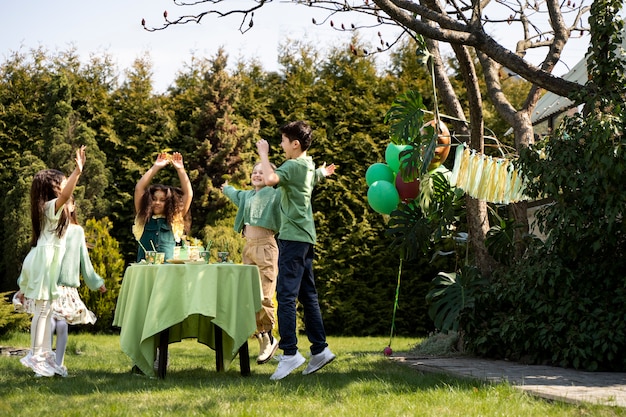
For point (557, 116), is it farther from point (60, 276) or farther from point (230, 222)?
point (60, 276)

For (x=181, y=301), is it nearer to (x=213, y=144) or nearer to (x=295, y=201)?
(x=295, y=201)

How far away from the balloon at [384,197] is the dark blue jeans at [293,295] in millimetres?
2028

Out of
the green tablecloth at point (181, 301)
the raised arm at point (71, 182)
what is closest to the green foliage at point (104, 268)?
the raised arm at point (71, 182)

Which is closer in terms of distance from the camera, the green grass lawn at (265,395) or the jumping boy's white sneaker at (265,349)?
the green grass lawn at (265,395)

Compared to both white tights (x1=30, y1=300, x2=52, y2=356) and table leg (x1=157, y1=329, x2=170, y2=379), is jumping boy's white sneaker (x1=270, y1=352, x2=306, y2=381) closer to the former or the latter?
table leg (x1=157, y1=329, x2=170, y2=379)

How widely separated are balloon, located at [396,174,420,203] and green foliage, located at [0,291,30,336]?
430cm

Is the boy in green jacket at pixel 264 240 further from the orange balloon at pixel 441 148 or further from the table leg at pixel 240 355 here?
the orange balloon at pixel 441 148

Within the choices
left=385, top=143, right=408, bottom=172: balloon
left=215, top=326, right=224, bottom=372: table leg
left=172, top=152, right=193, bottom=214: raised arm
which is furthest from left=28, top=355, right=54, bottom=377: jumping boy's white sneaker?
left=385, top=143, right=408, bottom=172: balloon

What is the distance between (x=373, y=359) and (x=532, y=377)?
5.73ft

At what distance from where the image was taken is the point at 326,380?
4750 millimetres

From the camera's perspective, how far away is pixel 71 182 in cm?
511

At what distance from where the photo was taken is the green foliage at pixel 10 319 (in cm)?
798

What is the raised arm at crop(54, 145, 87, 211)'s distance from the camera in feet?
16.7

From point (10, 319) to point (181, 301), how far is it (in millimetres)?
4059
